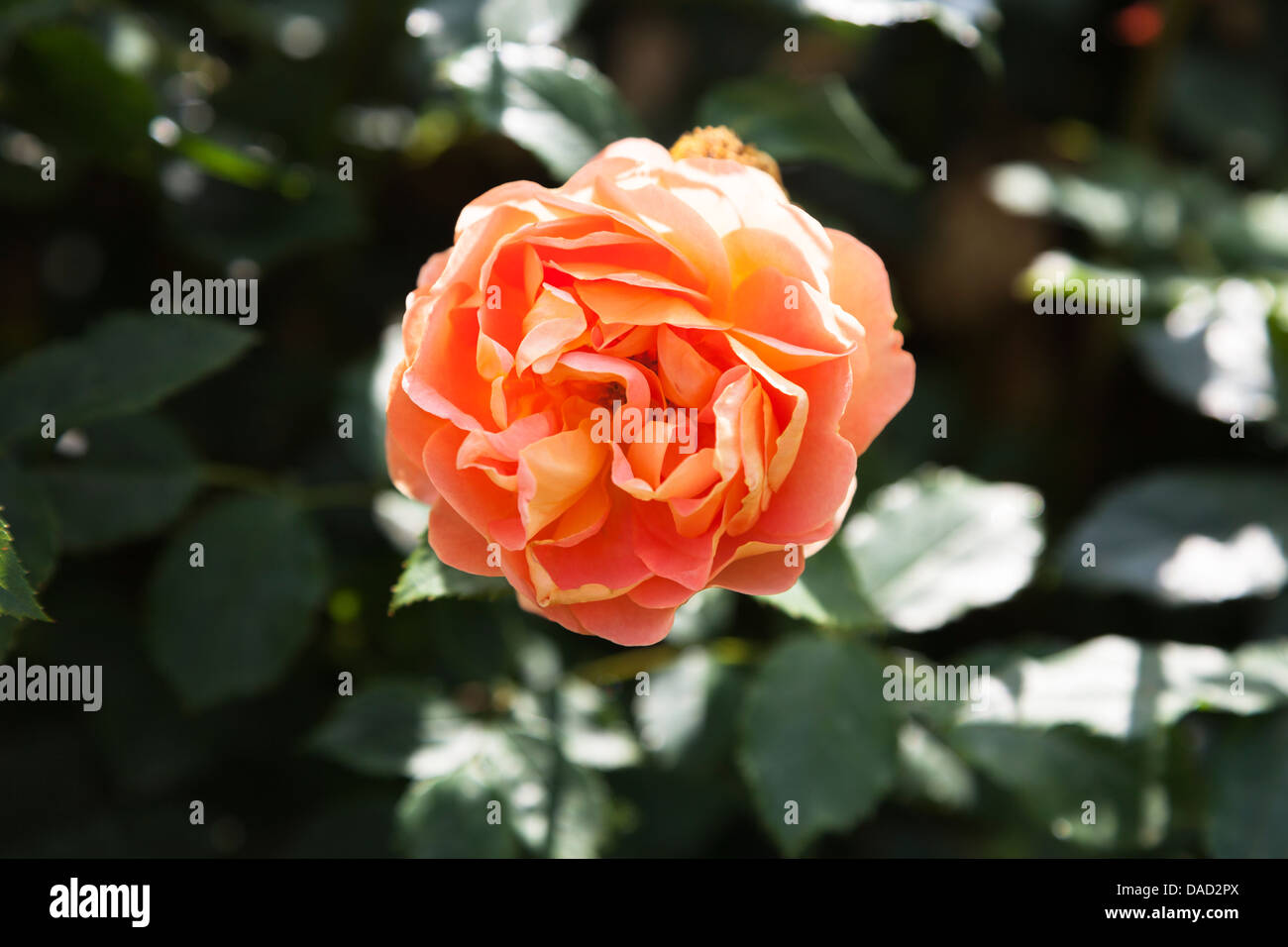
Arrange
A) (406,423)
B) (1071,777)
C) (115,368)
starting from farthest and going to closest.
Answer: (1071,777) < (115,368) < (406,423)

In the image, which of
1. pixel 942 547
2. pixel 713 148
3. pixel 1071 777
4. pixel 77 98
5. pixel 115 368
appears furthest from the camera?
pixel 77 98

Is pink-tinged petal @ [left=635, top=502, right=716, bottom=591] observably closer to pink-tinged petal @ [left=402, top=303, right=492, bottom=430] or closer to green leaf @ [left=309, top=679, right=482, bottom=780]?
pink-tinged petal @ [left=402, top=303, right=492, bottom=430]

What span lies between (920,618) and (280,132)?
1645 millimetres

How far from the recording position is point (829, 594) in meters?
1.37

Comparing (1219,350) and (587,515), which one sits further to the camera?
(1219,350)

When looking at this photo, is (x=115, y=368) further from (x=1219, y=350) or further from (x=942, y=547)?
(x=1219, y=350)

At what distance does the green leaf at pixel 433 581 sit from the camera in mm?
1187

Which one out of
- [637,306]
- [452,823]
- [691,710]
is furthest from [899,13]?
[452,823]

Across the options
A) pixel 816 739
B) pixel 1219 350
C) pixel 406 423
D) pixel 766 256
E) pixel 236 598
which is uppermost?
Answer: pixel 1219 350

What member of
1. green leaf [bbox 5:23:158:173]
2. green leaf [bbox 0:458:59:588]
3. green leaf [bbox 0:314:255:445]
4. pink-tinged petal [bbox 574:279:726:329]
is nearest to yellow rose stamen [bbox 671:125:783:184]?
pink-tinged petal [bbox 574:279:726:329]

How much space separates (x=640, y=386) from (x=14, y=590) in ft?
2.39

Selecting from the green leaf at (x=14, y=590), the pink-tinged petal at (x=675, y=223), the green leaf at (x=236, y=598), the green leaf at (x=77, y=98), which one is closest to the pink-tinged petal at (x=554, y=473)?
the pink-tinged petal at (x=675, y=223)

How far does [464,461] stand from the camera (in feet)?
3.31

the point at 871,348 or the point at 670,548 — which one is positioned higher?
the point at 871,348
